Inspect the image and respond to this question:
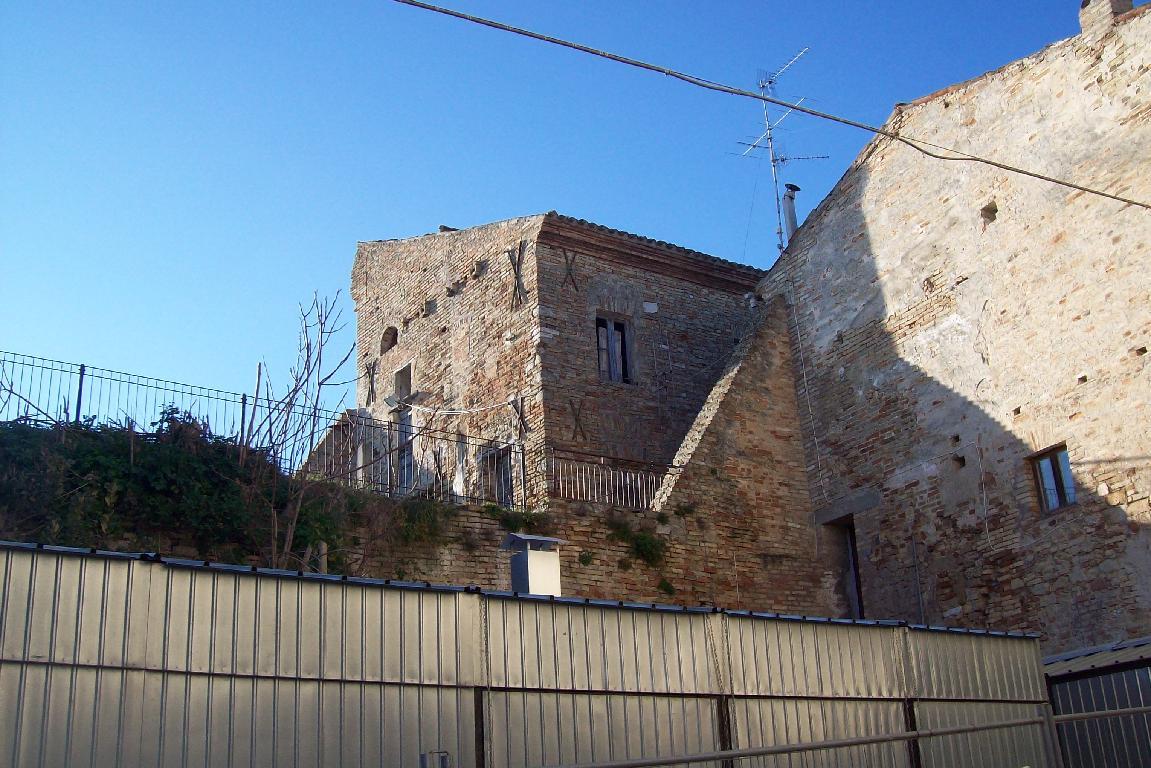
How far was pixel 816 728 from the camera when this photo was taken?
31.4 ft

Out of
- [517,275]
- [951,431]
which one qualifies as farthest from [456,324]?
[951,431]

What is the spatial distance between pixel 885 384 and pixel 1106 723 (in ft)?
21.9

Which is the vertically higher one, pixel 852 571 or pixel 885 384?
pixel 885 384

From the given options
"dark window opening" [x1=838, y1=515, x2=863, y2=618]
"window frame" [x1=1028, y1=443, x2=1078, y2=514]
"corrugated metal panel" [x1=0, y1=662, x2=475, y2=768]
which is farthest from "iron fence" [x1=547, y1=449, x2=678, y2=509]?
"corrugated metal panel" [x1=0, y1=662, x2=475, y2=768]

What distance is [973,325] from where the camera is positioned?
1525 cm

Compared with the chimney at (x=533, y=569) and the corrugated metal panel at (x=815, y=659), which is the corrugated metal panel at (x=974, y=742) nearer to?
the corrugated metal panel at (x=815, y=659)

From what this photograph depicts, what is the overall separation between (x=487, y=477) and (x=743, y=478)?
384cm

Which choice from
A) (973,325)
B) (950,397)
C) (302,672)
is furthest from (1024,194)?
(302,672)

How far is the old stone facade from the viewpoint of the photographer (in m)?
14.8

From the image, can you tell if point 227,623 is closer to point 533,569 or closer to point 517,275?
point 533,569

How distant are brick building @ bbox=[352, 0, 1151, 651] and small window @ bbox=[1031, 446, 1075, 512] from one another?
0.03 m

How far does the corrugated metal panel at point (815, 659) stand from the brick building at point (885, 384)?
4.35 m

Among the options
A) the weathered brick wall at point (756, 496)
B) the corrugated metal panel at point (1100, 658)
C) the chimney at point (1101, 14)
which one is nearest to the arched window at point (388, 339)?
the weathered brick wall at point (756, 496)

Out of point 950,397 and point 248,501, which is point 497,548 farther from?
point 950,397
